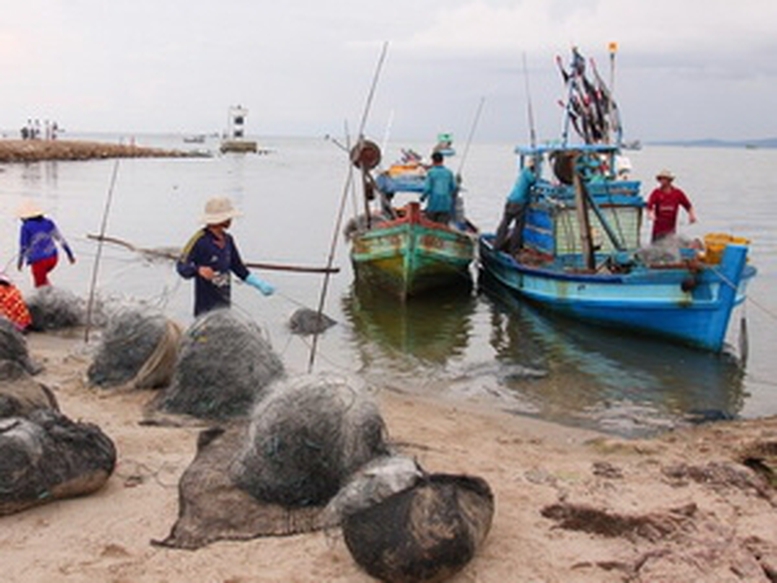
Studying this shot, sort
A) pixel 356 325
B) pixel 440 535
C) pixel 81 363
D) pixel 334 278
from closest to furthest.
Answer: pixel 440 535 → pixel 81 363 → pixel 356 325 → pixel 334 278

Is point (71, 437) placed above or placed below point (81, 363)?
above

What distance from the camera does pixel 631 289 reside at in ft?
35.4

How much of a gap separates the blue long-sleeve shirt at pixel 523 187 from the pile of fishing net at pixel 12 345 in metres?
8.37

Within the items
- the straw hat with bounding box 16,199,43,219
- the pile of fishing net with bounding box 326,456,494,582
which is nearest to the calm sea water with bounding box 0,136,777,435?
the straw hat with bounding box 16,199,43,219

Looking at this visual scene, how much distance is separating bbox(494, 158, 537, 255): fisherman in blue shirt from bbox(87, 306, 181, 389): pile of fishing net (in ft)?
24.6

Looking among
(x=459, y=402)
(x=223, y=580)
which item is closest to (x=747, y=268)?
(x=459, y=402)

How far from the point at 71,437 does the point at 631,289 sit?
801 centimetres

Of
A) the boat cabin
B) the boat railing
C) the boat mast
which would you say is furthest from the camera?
the boat railing

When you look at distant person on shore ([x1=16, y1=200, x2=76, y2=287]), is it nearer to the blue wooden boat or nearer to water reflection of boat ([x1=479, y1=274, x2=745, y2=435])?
water reflection of boat ([x1=479, y1=274, x2=745, y2=435])

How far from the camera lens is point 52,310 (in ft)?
32.4

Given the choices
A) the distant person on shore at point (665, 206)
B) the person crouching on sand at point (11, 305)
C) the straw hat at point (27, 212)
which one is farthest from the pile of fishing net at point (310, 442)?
the distant person on shore at point (665, 206)

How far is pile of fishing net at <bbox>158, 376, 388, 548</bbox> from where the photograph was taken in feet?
14.3

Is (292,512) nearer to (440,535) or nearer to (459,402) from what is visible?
(440,535)

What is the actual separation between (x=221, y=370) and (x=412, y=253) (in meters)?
7.59
